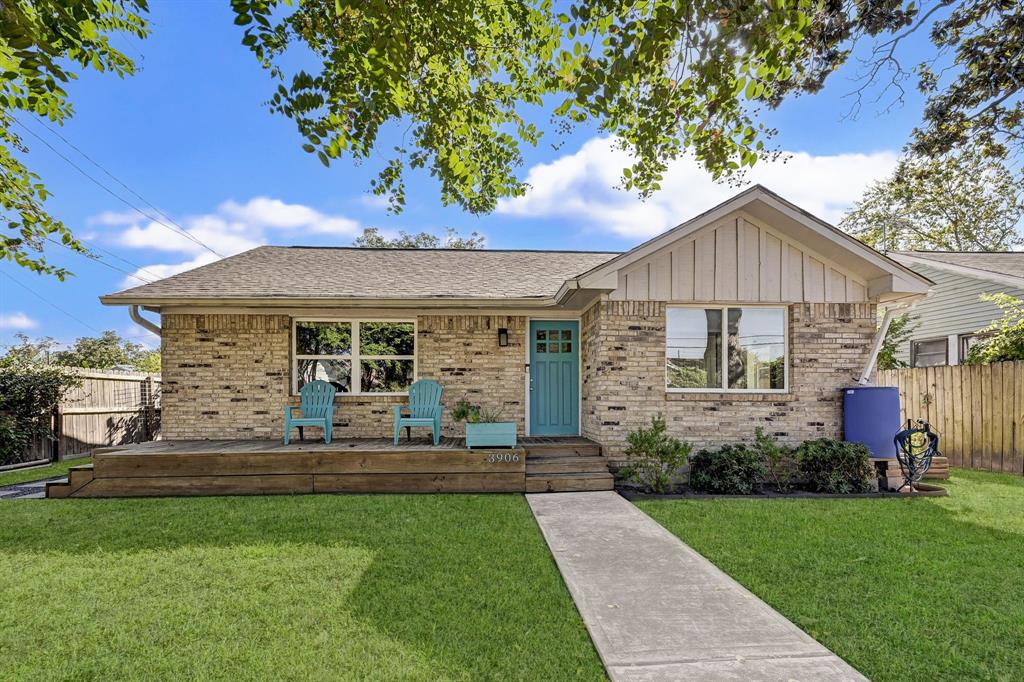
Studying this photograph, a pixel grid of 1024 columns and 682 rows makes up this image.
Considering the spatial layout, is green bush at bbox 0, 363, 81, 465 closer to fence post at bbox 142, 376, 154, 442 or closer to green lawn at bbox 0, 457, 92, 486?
green lawn at bbox 0, 457, 92, 486

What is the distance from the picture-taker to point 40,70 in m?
4.50

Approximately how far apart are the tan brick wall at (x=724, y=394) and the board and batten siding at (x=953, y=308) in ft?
16.4

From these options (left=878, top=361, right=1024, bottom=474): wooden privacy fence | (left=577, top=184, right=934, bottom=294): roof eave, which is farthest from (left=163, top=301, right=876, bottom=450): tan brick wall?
(left=878, top=361, right=1024, bottom=474): wooden privacy fence

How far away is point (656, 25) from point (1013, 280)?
11434mm

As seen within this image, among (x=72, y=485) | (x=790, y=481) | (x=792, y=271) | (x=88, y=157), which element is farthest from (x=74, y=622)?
(x=88, y=157)

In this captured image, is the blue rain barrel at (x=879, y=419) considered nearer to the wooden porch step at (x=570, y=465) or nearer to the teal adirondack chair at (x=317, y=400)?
the wooden porch step at (x=570, y=465)

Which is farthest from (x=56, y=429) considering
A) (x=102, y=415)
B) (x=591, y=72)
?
(x=591, y=72)

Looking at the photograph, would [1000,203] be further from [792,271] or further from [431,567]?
[431,567]

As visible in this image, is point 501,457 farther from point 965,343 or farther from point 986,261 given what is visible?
point 986,261

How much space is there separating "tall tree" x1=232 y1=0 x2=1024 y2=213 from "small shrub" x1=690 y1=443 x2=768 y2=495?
388cm

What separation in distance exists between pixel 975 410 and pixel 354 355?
406 inches

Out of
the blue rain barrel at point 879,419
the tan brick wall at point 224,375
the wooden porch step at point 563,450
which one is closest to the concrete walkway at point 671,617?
the wooden porch step at point 563,450

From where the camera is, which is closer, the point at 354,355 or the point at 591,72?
the point at 591,72

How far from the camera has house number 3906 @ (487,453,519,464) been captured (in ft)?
22.2
